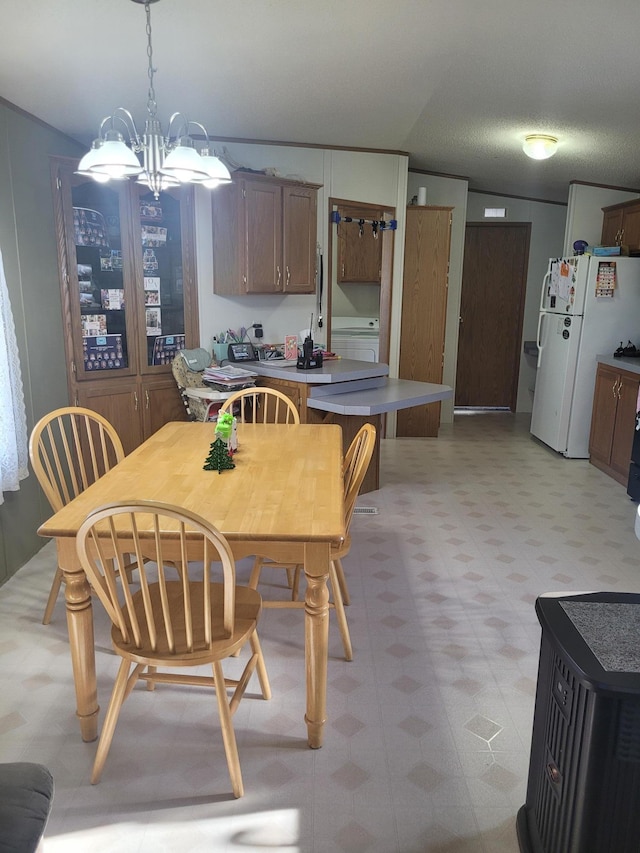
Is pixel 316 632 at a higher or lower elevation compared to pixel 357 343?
lower

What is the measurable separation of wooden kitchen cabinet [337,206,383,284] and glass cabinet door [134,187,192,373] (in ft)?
7.58

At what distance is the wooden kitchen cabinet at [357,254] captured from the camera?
6391 millimetres

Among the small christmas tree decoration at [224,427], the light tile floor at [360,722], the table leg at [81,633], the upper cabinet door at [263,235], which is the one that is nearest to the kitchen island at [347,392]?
the upper cabinet door at [263,235]

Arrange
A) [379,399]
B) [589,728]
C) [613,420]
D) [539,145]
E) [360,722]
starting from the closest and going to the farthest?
1. [589,728]
2. [360,722]
3. [379,399]
4. [539,145]
5. [613,420]

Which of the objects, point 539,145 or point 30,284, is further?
point 539,145

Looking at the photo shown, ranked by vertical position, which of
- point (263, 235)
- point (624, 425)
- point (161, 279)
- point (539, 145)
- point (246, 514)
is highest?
point (539, 145)

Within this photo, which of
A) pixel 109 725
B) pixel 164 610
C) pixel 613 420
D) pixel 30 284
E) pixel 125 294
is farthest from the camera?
pixel 613 420

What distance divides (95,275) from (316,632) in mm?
3026

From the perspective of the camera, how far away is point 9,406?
117 inches

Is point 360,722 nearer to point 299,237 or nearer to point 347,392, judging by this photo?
point 347,392

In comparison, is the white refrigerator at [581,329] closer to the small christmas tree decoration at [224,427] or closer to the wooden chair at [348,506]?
the wooden chair at [348,506]

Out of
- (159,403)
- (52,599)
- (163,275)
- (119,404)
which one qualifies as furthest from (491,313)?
(52,599)

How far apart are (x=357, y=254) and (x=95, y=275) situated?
324cm

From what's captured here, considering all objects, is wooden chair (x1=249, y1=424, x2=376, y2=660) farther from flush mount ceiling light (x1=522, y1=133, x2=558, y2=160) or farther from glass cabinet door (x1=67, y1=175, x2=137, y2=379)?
flush mount ceiling light (x1=522, y1=133, x2=558, y2=160)
